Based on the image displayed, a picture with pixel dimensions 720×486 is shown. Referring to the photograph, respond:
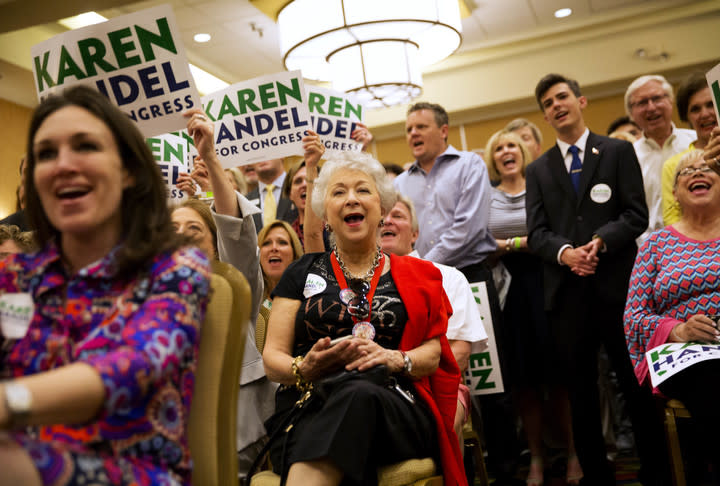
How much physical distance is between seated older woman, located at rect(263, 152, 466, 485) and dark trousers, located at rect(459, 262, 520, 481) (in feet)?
4.11

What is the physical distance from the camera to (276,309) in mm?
2266

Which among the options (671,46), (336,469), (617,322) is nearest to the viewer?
(336,469)

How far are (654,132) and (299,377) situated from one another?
10.1 feet

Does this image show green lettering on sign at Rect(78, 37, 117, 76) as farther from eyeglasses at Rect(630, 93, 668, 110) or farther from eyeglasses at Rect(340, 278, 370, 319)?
eyeglasses at Rect(630, 93, 668, 110)

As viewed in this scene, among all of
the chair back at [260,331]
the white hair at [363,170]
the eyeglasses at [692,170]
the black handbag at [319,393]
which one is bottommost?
the black handbag at [319,393]

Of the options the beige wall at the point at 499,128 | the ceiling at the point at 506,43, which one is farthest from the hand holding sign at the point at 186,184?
the beige wall at the point at 499,128

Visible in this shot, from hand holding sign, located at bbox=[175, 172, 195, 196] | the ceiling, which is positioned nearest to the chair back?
hand holding sign, located at bbox=[175, 172, 195, 196]

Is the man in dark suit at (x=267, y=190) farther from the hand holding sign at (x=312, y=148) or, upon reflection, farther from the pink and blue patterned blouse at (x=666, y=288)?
the pink and blue patterned blouse at (x=666, y=288)

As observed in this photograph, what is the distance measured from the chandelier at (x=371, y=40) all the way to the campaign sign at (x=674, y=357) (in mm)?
3764

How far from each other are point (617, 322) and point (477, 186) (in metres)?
1.13

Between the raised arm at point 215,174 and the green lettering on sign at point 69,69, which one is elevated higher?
the green lettering on sign at point 69,69

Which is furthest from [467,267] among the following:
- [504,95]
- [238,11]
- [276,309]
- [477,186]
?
[504,95]

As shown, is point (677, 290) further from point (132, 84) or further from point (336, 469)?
point (132, 84)

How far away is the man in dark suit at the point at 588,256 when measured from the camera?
3.10 m
